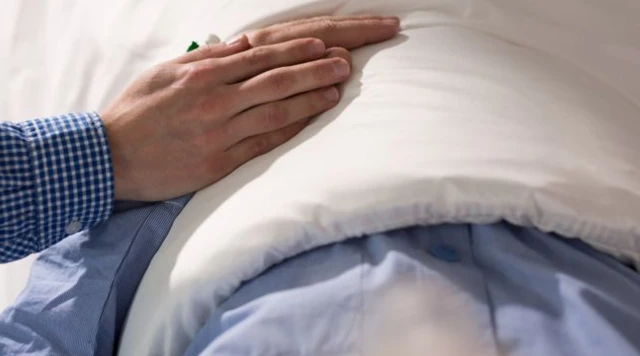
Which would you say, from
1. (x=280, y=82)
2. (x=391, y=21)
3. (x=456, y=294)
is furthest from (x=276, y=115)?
(x=456, y=294)

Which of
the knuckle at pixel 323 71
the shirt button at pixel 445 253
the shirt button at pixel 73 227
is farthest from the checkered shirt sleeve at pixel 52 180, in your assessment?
the shirt button at pixel 445 253

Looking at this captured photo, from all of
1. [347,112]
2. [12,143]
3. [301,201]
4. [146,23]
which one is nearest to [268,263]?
[301,201]

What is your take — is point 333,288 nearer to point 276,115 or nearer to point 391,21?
point 276,115

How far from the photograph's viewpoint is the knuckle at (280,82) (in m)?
0.76

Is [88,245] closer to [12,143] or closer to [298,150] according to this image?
[12,143]

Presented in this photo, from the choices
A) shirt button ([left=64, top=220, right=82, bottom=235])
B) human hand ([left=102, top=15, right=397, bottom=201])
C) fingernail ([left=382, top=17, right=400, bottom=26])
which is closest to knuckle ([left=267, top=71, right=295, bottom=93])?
human hand ([left=102, top=15, right=397, bottom=201])

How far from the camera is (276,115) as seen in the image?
0.75 meters

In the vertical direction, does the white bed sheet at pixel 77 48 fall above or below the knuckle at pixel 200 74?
below

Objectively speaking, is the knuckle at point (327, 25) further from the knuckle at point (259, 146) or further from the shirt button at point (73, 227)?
the shirt button at point (73, 227)

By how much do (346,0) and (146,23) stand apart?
245mm

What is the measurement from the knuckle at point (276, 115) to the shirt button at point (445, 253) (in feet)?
0.70

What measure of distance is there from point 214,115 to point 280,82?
0.07m

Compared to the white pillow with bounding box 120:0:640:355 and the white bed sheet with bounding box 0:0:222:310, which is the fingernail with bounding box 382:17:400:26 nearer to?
the white pillow with bounding box 120:0:640:355

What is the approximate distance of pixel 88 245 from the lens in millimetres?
764
